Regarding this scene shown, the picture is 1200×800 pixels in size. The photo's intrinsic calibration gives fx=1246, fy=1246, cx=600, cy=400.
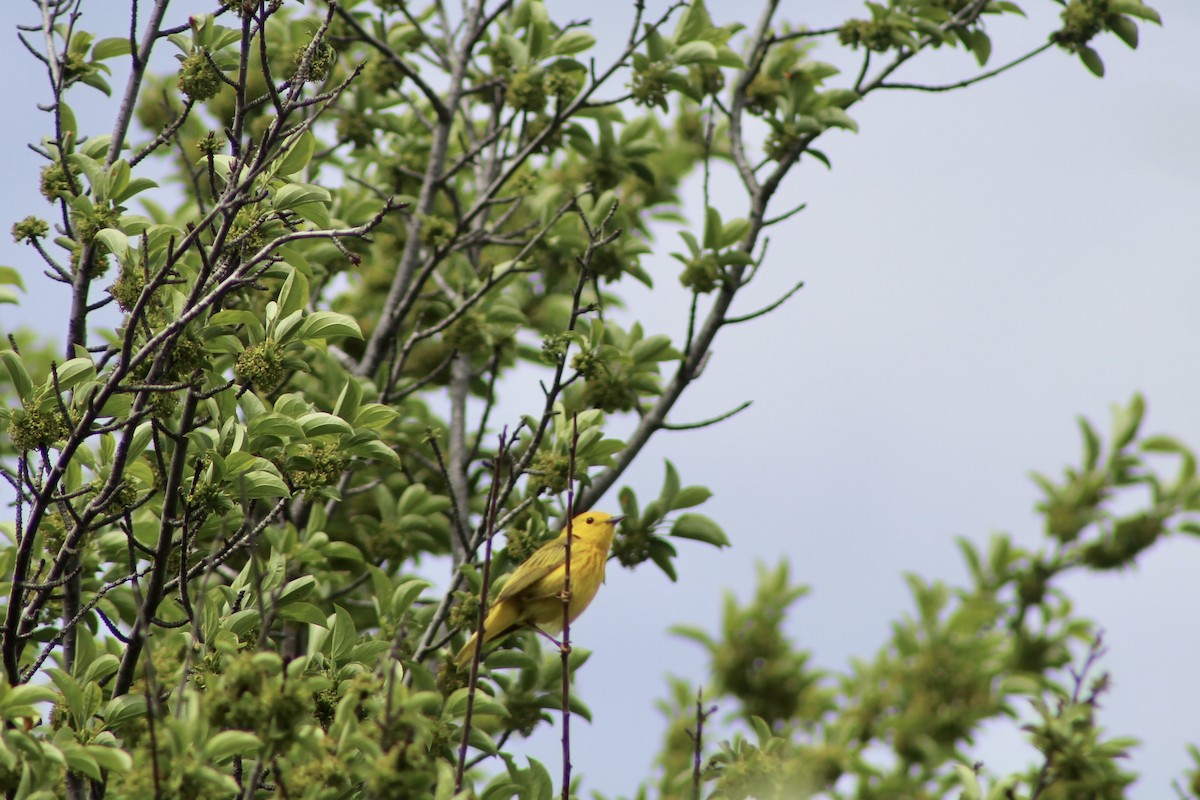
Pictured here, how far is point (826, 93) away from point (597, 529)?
9.02 ft

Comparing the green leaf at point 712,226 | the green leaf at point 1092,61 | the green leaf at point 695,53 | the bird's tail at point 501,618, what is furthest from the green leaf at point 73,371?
the green leaf at point 1092,61

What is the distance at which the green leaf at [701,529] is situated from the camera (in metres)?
6.08

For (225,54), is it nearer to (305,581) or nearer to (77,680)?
(305,581)

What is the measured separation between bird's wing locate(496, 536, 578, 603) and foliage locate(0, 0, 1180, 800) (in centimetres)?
10

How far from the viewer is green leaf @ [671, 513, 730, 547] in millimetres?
6082

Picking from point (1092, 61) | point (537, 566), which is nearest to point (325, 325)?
point (537, 566)

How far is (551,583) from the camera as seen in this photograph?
6.27m

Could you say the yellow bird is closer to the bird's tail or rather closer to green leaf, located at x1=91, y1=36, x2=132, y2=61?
the bird's tail

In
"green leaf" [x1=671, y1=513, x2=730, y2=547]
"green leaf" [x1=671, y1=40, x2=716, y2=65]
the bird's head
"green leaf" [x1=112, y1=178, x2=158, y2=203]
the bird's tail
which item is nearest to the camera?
"green leaf" [x1=112, y1=178, x2=158, y2=203]

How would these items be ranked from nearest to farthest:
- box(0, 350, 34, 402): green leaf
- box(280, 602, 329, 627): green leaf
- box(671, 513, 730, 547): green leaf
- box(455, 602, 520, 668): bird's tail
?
box(0, 350, 34, 402): green leaf, box(280, 602, 329, 627): green leaf, box(671, 513, 730, 547): green leaf, box(455, 602, 520, 668): bird's tail

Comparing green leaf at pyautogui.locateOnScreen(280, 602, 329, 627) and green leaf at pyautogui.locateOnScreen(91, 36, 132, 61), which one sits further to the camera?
green leaf at pyautogui.locateOnScreen(91, 36, 132, 61)

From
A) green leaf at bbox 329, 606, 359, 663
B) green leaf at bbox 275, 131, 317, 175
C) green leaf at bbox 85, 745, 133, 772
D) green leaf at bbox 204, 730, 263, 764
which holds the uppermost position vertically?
green leaf at bbox 275, 131, 317, 175

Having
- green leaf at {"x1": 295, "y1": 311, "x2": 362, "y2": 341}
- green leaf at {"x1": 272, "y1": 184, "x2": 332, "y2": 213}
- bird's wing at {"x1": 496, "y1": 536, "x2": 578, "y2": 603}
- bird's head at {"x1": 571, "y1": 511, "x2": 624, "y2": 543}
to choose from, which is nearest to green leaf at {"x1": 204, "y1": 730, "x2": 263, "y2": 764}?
green leaf at {"x1": 295, "y1": 311, "x2": 362, "y2": 341}

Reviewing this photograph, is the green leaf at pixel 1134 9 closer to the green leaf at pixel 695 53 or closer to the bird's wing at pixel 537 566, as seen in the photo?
the green leaf at pixel 695 53
